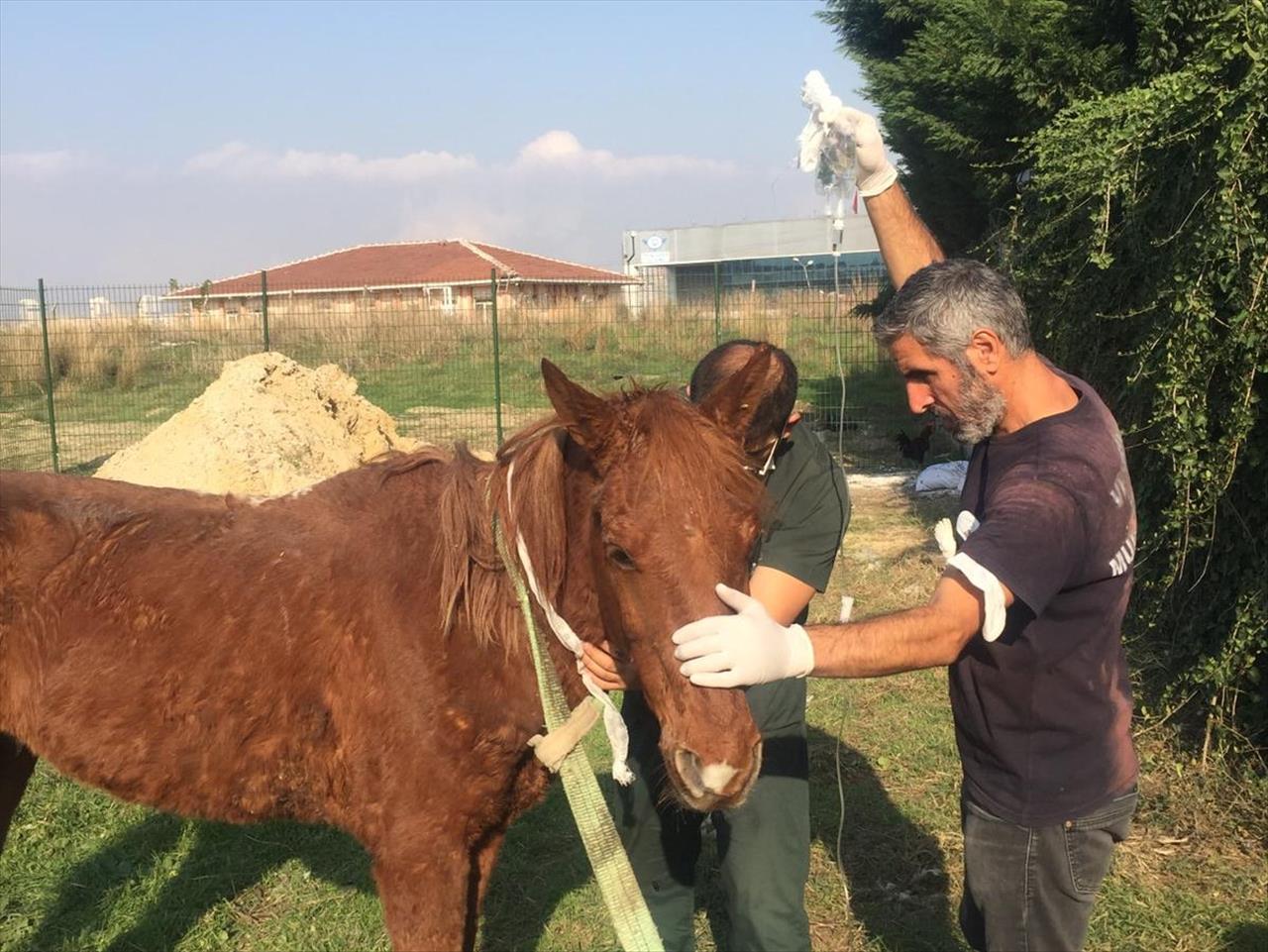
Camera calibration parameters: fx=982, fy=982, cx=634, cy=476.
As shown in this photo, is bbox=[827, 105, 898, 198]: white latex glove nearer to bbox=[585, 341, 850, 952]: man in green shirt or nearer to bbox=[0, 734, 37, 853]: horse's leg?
bbox=[585, 341, 850, 952]: man in green shirt

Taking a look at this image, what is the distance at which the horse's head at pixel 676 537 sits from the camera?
2.01 metres

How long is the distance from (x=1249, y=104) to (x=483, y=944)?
4544 millimetres

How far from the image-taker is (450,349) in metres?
15.2

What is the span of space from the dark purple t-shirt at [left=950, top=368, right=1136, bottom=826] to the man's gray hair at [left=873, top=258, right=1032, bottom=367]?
0.84 ft

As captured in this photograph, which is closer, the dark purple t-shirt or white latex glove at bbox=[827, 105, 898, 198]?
the dark purple t-shirt

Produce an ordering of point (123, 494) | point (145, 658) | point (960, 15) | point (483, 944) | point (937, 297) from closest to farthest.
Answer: point (937, 297) → point (145, 658) → point (123, 494) → point (483, 944) → point (960, 15)

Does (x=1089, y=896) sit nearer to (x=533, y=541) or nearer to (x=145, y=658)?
(x=533, y=541)

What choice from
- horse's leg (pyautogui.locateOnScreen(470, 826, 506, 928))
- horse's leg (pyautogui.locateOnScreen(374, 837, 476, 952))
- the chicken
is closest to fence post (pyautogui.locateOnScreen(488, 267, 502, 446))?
the chicken

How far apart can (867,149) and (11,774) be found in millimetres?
3709

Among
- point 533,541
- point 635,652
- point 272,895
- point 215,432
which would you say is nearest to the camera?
point 635,652

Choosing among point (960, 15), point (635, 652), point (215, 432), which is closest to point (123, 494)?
point (635, 652)

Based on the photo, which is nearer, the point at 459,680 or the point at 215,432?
the point at 459,680

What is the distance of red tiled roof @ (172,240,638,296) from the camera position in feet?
133

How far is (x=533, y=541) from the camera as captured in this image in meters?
2.59
